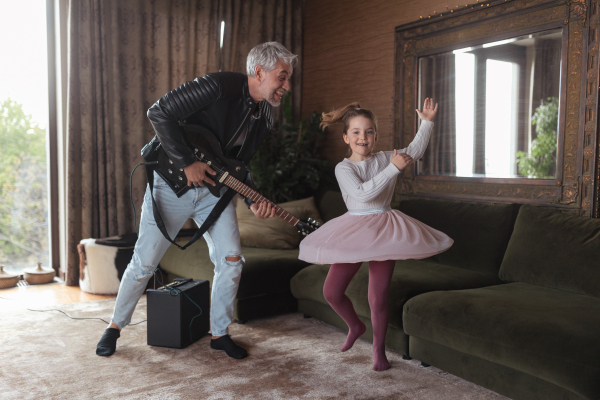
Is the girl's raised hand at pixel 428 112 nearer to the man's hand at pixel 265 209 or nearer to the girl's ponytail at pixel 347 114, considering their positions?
the girl's ponytail at pixel 347 114

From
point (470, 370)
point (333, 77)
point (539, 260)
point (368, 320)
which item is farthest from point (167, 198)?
point (333, 77)

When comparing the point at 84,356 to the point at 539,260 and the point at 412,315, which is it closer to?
the point at 412,315

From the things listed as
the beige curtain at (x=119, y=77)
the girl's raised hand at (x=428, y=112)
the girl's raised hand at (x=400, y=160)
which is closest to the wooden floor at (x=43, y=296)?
the beige curtain at (x=119, y=77)

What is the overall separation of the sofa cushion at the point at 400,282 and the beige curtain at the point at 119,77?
74.8 inches

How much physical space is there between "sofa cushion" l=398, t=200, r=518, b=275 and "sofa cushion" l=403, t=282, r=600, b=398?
41 centimetres

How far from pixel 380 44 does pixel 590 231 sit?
216 cm

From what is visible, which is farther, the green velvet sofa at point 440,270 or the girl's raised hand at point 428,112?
the green velvet sofa at point 440,270

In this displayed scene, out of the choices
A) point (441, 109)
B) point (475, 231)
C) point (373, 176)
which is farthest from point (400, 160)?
point (441, 109)

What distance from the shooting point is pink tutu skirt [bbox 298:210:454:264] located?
209cm

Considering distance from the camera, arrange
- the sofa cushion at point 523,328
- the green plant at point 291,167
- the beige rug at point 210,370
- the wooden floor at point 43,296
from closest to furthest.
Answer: the sofa cushion at point 523,328
the beige rug at point 210,370
the wooden floor at point 43,296
the green plant at point 291,167

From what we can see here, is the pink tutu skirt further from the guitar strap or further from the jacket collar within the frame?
the jacket collar

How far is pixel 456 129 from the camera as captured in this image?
3.46 m

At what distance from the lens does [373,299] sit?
7.44 feet

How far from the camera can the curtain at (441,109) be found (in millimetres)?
3471
